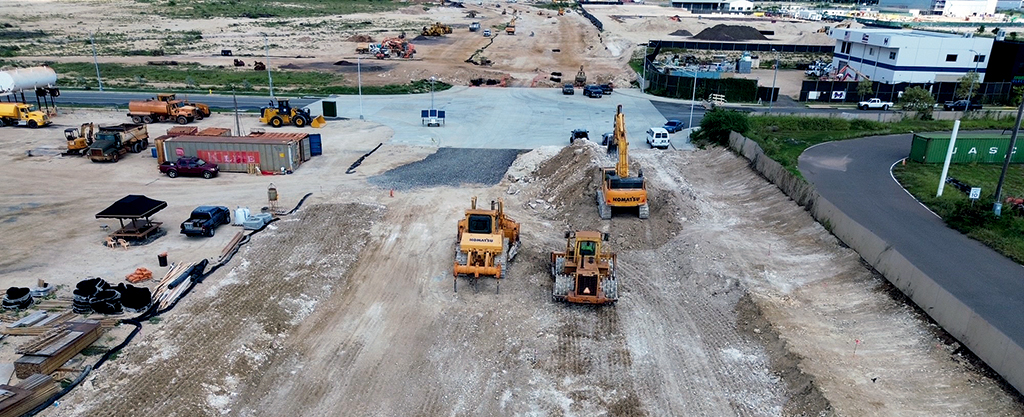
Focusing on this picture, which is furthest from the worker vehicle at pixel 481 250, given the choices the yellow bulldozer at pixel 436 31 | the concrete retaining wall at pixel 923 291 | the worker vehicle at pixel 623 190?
the yellow bulldozer at pixel 436 31

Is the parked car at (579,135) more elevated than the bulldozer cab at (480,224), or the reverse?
the bulldozer cab at (480,224)

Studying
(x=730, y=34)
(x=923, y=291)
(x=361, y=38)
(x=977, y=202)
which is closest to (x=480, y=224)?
(x=923, y=291)

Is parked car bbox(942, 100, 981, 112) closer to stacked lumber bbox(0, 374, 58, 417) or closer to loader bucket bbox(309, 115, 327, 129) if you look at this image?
loader bucket bbox(309, 115, 327, 129)

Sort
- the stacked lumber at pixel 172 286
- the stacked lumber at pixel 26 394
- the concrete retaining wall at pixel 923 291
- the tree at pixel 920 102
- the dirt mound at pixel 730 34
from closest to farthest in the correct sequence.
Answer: the stacked lumber at pixel 26 394 → the concrete retaining wall at pixel 923 291 → the stacked lumber at pixel 172 286 → the tree at pixel 920 102 → the dirt mound at pixel 730 34

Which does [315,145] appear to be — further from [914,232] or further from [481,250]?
[914,232]

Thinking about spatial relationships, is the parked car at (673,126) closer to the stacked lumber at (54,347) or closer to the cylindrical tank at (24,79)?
the stacked lumber at (54,347)

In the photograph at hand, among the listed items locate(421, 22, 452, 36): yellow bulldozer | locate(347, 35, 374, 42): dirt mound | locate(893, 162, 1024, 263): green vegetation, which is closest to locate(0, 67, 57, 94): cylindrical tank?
locate(347, 35, 374, 42): dirt mound

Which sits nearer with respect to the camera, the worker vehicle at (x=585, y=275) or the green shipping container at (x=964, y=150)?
the worker vehicle at (x=585, y=275)

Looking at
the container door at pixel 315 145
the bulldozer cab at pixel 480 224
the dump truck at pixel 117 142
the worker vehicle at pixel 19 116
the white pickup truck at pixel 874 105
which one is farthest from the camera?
the white pickup truck at pixel 874 105
